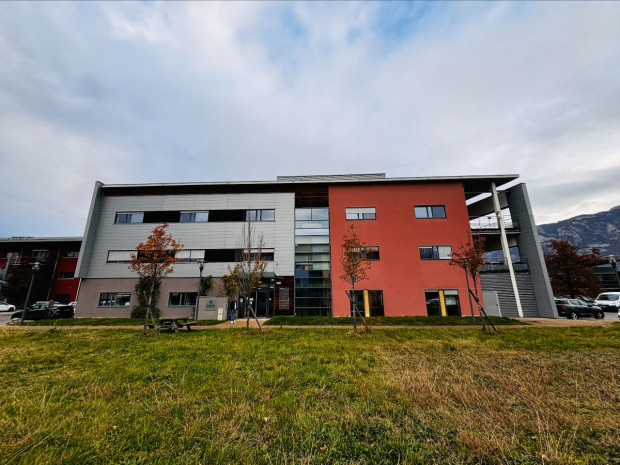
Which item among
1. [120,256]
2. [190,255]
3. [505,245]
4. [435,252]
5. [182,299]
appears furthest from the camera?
[120,256]

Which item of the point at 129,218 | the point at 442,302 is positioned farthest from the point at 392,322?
the point at 129,218

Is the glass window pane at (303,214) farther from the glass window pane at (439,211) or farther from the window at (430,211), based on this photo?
the glass window pane at (439,211)

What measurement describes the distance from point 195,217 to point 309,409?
26.1 m

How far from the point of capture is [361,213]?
25234 millimetres

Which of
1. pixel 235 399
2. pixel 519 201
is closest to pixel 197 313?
pixel 235 399

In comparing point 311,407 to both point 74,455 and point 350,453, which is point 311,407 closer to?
point 350,453

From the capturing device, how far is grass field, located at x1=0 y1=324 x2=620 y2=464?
2.91 metres

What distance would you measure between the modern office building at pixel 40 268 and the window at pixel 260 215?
107 ft

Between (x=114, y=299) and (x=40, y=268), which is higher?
(x=40, y=268)

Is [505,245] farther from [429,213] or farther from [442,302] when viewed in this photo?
[442,302]

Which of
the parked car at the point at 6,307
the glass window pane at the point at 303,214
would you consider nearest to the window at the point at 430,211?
the glass window pane at the point at 303,214

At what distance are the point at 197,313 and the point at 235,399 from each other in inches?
767

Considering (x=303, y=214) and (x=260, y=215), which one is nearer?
(x=260, y=215)

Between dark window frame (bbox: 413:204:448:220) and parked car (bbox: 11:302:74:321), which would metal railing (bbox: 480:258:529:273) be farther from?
parked car (bbox: 11:302:74:321)
